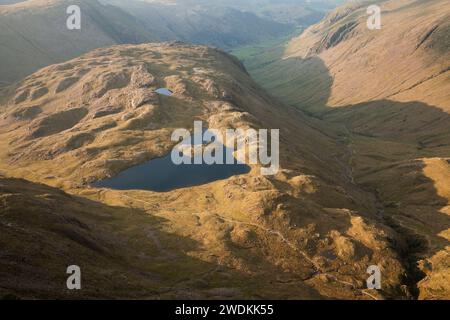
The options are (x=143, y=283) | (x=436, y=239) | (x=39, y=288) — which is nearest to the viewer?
(x=39, y=288)

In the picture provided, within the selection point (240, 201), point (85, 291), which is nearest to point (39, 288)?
point (85, 291)

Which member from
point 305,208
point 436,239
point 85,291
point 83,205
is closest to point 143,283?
point 85,291

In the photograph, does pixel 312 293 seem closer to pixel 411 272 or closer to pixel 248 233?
pixel 248 233

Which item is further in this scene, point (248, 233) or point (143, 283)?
point (248, 233)

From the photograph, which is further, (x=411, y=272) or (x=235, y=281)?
(x=411, y=272)

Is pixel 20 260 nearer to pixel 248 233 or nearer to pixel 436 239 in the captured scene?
pixel 248 233

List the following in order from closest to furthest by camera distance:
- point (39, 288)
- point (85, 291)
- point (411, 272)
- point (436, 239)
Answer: point (39, 288) < point (85, 291) < point (411, 272) < point (436, 239)

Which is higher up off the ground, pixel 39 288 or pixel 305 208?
pixel 305 208
